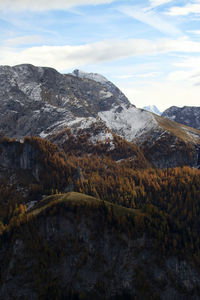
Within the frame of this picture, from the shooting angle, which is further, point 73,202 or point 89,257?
point 73,202

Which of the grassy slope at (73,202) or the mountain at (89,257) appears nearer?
the mountain at (89,257)

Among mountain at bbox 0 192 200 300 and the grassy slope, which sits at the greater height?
the grassy slope

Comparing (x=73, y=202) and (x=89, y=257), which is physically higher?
(x=73, y=202)

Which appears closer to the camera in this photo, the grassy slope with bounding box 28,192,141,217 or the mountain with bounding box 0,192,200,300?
the mountain with bounding box 0,192,200,300

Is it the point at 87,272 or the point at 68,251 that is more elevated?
the point at 68,251

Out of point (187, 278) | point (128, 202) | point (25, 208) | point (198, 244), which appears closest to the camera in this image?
point (187, 278)

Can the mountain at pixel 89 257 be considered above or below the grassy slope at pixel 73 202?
below

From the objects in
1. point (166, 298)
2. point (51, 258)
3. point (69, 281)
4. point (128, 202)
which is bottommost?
point (166, 298)

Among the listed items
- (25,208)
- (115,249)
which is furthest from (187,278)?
(25,208)

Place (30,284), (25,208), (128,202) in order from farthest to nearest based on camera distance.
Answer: (128,202), (25,208), (30,284)

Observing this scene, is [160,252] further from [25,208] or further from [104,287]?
[25,208]

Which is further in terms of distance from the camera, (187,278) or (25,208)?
(25,208)
